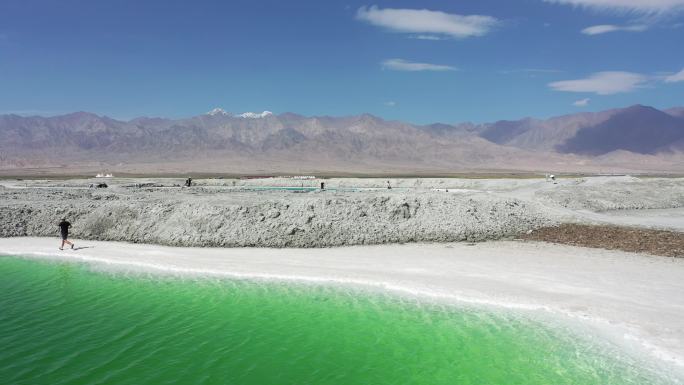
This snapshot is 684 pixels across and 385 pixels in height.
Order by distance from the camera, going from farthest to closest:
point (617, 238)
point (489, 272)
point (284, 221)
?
point (284, 221)
point (617, 238)
point (489, 272)

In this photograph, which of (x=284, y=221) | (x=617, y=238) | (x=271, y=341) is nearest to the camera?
(x=271, y=341)

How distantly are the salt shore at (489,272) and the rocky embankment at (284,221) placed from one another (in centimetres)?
114

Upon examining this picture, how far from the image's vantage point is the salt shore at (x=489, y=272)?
1431 centimetres

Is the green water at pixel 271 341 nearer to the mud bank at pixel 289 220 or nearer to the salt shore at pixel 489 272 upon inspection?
the salt shore at pixel 489 272

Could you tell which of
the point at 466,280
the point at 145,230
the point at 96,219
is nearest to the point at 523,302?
the point at 466,280

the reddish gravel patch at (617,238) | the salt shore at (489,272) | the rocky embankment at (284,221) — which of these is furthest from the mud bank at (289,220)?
the reddish gravel patch at (617,238)

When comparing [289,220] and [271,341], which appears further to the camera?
[289,220]

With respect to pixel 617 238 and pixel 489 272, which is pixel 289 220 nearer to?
pixel 489 272

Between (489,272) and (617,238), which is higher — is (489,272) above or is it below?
below

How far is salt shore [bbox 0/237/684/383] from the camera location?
47.0 feet

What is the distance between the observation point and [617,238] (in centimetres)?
2542

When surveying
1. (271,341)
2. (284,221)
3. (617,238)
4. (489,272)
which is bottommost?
(271,341)

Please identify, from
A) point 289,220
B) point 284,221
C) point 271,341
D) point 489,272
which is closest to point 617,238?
point 489,272

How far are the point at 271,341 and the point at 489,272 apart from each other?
1073cm
